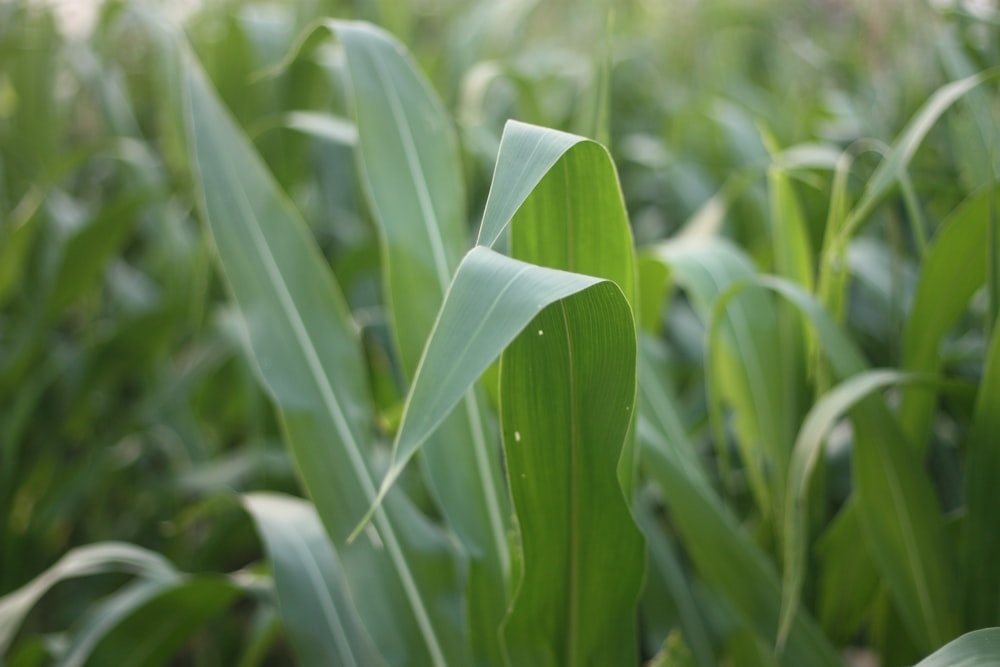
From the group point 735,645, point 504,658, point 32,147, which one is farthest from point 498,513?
point 32,147

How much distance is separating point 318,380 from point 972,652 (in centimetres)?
37

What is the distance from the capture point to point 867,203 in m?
0.51

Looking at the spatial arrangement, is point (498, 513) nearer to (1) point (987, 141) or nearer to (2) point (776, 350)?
(2) point (776, 350)

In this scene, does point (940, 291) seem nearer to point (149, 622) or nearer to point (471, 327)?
point (471, 327)

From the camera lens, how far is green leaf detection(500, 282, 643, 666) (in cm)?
38

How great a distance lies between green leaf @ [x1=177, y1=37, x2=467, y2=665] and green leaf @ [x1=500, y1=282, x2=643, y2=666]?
0.27 ft

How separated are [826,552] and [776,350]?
5.6 inches

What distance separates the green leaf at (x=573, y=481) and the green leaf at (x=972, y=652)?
0.45 ft

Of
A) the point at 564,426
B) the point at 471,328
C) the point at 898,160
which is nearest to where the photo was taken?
the point at 471,328

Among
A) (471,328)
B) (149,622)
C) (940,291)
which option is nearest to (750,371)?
(940,291)

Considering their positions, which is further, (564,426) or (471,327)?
(564,426)

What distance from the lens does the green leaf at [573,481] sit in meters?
0.38

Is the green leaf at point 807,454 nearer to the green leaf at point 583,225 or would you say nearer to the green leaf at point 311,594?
the green leaf at point 583,225

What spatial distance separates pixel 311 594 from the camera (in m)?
0.57
